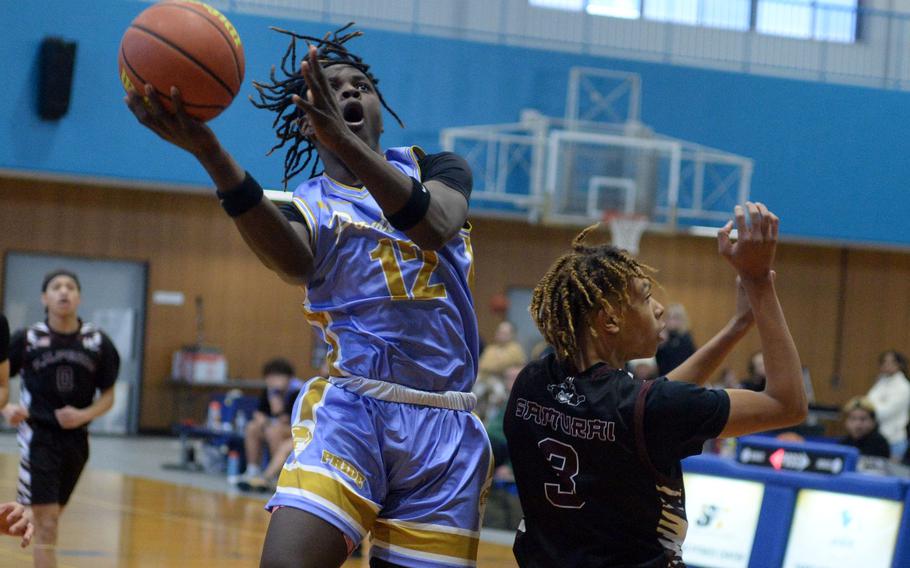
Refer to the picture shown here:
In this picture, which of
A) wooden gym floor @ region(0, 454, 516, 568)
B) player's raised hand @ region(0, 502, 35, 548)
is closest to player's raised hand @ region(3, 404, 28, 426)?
wooden gym floor @ region(0, 454, 516, 568)

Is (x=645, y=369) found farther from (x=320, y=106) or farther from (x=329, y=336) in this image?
(x=320, y=106)

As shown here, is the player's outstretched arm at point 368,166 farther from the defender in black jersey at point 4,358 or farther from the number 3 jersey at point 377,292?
the defender in black jersey at point 4,358

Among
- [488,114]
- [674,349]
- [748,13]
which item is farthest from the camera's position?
[748,13]

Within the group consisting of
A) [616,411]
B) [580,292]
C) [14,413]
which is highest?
[580,292]

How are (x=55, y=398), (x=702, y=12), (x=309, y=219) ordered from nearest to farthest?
1. (x=309, y=219)
2. (x=55, y=398)
3. (x=702, y=12)

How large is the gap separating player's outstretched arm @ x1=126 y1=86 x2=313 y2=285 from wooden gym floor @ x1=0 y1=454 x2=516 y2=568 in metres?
5.11

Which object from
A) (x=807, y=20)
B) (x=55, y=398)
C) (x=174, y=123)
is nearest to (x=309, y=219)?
(x=174, y=123)

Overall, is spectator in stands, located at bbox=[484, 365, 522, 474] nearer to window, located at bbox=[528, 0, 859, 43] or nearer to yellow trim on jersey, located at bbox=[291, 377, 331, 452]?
yellow trim on jersey, located at bbox=[291, 377, 331, 452]

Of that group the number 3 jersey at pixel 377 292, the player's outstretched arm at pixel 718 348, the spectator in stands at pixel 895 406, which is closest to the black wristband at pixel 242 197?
the number 3 jersey at pixel 377 292

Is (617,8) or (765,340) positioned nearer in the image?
(765,340)

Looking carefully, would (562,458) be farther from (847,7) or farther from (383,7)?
(847,7)

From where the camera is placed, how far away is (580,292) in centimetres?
300

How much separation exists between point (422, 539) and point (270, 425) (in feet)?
31.7

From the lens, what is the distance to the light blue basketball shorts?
3.05 meters
